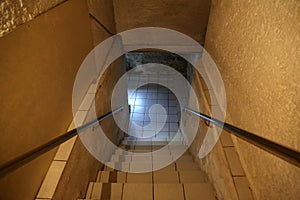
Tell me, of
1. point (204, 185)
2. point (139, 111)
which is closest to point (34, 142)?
point (204, 185)

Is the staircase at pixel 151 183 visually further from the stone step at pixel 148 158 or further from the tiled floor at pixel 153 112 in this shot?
the tiled floor at pixel 153 112

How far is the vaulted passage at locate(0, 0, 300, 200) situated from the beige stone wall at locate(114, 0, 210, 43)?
14 mm

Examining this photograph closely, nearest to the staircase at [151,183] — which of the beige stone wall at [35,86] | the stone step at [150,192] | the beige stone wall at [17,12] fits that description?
the stone step at [150,192]

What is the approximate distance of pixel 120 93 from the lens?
169 inches

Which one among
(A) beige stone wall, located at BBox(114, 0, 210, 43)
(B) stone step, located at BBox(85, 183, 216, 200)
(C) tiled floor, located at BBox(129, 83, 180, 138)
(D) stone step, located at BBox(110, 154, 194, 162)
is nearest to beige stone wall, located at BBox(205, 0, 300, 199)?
(B) stone step, located at BBox(85, 183, 216, 200)

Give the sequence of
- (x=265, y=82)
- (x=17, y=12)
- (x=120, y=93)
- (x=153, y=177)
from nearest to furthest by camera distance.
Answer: (x=17, y=12), (x=265, y=82), (x=153, y=177), (x=120, y=93)

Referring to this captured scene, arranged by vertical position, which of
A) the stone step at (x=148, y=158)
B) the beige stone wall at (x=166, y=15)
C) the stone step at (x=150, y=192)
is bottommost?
the stone step at (x=150, y=192)

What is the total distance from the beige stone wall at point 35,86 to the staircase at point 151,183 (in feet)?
2.68

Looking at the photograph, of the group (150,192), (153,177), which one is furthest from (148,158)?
(150,192)

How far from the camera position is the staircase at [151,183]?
2.40 meters

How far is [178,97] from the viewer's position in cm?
630

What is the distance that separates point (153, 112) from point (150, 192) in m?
3.72

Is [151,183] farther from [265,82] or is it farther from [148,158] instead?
[265,82]

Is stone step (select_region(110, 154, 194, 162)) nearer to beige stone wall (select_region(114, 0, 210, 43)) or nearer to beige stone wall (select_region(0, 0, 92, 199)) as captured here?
beige stone wall (select_region(0, 0, 92, 199))
